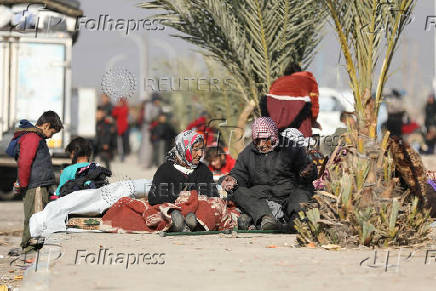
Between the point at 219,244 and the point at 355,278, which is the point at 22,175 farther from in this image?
the point at 355,278

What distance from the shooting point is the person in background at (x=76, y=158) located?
1088 centimetres

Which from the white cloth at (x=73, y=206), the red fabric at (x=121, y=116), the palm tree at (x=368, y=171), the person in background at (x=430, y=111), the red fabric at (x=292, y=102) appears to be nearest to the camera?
the palm tree at (x=368, y=171)

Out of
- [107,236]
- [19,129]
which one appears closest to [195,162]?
[107,236]

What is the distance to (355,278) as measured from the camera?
6.22 metres

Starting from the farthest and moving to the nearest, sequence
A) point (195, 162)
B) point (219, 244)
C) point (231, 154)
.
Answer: point (231, 154) → point (195, 162) → point (219, 244)

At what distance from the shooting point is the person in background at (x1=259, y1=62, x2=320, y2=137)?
11734 mm

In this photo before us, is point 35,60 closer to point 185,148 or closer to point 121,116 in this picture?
point 185,148

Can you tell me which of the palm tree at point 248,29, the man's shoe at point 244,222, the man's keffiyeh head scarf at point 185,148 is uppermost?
the palm tree at point 248,29

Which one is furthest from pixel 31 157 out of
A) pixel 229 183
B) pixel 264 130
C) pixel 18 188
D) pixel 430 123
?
pixel 430 123

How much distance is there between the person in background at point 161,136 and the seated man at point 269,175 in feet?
60.5

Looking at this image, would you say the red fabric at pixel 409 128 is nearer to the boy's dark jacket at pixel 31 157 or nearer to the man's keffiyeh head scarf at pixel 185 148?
the man's keffiyeh head scarf at pixel 185 148

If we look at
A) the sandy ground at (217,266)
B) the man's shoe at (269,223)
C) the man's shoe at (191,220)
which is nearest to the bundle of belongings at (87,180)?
the sandy ground at (217,266)

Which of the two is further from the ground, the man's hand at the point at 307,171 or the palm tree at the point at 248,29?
the palm tree at the point at 248,29

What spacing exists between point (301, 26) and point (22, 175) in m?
4.80
